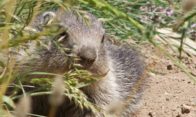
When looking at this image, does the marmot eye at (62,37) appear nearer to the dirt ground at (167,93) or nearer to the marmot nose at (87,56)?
the marmot nose at (87,56)

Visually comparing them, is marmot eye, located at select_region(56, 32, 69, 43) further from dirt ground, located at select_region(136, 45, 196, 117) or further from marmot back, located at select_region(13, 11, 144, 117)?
dirt ground, located at select_region(136, 45, 196, 117)

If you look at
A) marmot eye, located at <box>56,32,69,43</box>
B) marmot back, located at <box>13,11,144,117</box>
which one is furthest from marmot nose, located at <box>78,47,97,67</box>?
marmot eye, located at <box>56,32,69,43</box>

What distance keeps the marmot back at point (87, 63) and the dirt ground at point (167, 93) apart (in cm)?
12

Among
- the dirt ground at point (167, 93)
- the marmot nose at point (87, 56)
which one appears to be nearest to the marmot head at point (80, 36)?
the marmot nose at point (87, 56)

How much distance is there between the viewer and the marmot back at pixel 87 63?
3469 millimetres

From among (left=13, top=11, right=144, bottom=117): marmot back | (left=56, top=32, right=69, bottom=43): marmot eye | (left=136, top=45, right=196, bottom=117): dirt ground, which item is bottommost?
(left=136, top=45, right=196, bottom=117): dirt ground

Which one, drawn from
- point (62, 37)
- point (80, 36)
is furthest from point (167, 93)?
point (62, 37)

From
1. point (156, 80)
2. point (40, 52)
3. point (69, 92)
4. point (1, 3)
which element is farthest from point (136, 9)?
point (1, 3)

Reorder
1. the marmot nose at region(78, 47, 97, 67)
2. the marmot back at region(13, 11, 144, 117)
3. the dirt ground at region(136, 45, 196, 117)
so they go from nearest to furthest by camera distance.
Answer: the marmot nose at region(78, 47, 97, 67) → the marmot back at region(13, 11, 144, 117) → the dirt ground at region(136, 45, 196, 117)

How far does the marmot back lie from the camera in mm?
3469

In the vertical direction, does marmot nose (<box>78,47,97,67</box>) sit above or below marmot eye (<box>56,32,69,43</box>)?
below

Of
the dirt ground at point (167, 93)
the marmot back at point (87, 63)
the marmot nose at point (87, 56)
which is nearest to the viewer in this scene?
the marmot nose at point (87, 56)

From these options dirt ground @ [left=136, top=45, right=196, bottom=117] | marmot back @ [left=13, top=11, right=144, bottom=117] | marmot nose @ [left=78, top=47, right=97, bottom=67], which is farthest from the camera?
dirt ground @ [left=136, top=45, right=196, bottom=117]

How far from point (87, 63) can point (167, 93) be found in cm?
166
